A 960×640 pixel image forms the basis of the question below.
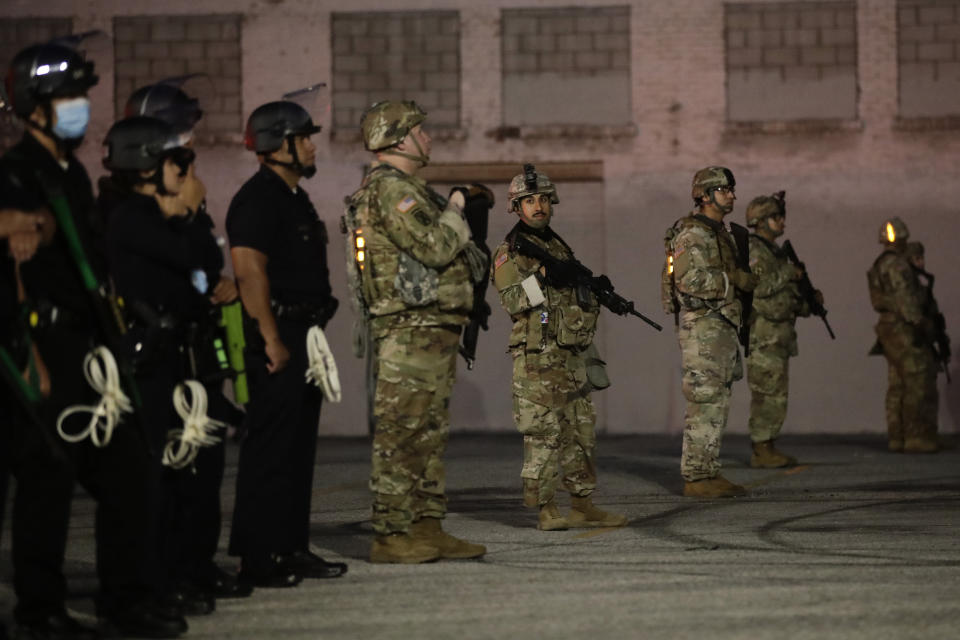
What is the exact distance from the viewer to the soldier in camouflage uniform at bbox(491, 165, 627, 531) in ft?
33.1

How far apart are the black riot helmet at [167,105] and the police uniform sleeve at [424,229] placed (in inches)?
44.1

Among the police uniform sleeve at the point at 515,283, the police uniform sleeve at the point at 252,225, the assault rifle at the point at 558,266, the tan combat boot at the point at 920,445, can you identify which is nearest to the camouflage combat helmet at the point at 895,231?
the tan combat boot at the point at 920,445

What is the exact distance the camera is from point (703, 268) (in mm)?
11797

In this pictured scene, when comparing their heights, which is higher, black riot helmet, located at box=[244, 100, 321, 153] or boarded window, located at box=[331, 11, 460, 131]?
boarded window, located at box=[331, 11, 460, 131]

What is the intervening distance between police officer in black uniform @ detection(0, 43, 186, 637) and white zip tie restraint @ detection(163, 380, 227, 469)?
1.51ft

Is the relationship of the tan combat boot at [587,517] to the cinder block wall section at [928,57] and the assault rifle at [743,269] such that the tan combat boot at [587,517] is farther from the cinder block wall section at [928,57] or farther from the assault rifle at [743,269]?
the cinder block wall section at [928,57]

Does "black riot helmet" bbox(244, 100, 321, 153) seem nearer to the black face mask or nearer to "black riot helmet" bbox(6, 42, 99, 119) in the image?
the black face mask

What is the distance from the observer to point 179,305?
700 cm

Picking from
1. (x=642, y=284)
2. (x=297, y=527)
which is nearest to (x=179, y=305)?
(x=297, y=527)

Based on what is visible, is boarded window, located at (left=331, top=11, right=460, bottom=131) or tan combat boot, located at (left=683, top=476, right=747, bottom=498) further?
boarded window, located at (left=331, top=11, right=460, bottom=131)

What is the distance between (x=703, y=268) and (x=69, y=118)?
6.19 metres

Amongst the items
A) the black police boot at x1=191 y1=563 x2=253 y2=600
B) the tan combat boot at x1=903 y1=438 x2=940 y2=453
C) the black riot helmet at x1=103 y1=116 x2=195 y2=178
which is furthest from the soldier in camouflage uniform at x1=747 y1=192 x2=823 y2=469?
the black riot helmet at x1=103 y1=116 x2=195 y2=178

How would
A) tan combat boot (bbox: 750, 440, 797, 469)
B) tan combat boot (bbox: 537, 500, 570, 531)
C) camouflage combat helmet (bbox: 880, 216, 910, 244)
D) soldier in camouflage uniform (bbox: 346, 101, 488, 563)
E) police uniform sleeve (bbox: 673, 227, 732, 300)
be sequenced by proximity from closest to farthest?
soldier in camouflage uniform (bbox: 346, 101, 488, 563), tan combat boot (bbox: 537, 500, 570, 531), police uniform sleeve (bbox: 673, 227, 732, 300), tan combat boot (bbox: 750, 440, 797, 469), camouflage combat helmet (bbox: 880, 216, 910, 244)

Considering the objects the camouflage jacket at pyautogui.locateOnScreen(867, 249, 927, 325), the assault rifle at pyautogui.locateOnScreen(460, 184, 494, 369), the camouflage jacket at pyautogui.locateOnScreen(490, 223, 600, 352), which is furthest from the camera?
the camouflage jacket at pyautogui.locateOnScreen(867, 249, 927, 325)
